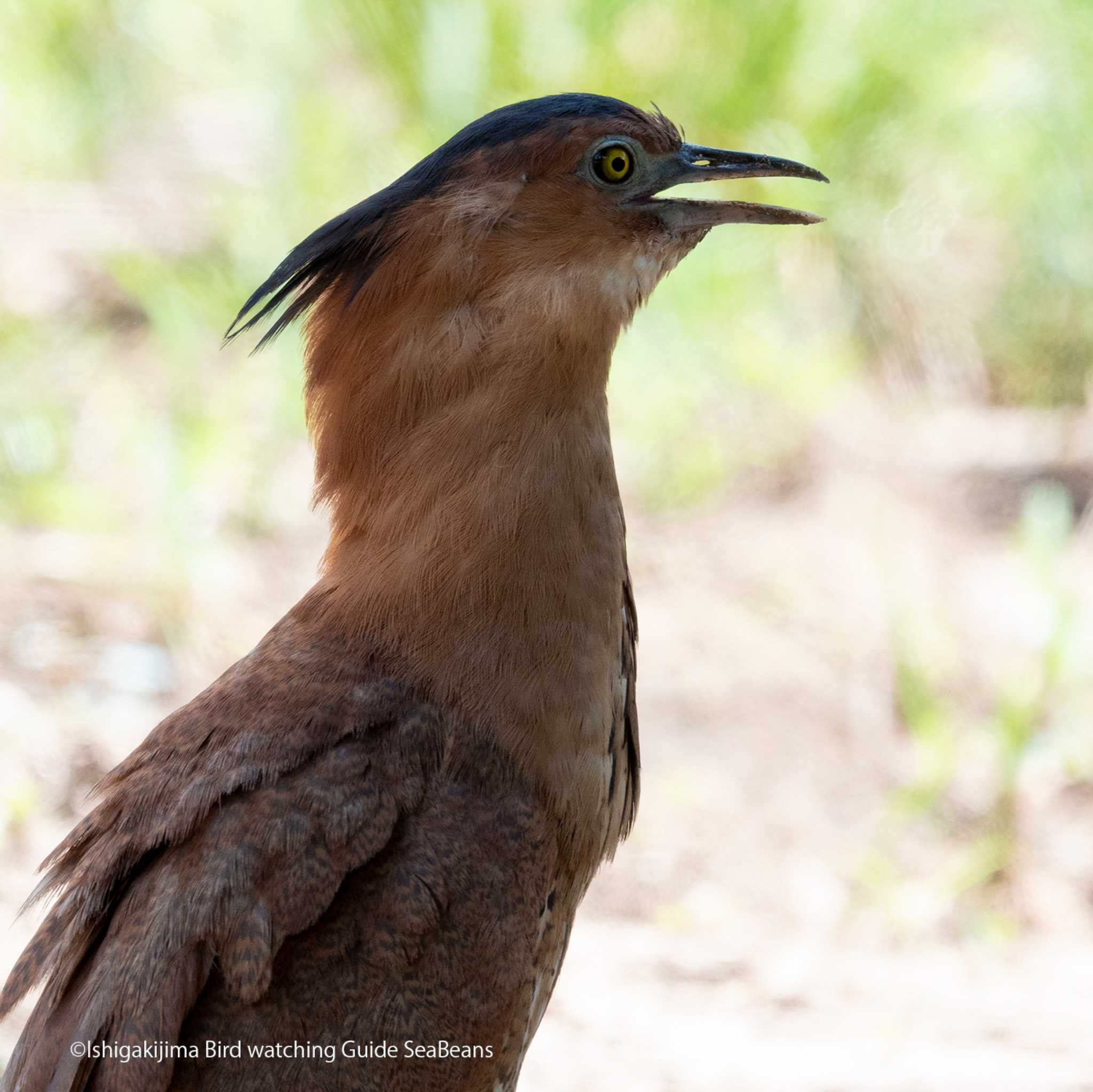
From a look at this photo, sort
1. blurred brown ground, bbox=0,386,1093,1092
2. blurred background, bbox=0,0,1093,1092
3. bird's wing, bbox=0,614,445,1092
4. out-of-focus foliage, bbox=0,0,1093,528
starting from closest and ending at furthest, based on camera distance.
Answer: bird's wing, bbox=0,614,445,1092 → blurred brown ground, bbox=0,386,1093,1092 → blurred background, bbox=0,0,1093,1092 → out-of-focus foliage, bbox=0,0,1093,528

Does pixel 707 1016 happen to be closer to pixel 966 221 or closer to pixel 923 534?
pixel 923 534

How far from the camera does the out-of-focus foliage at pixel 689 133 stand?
617 centimetres

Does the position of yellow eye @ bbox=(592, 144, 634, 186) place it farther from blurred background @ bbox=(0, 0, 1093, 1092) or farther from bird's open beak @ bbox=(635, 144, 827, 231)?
blurred background @ bbox=(0, 0, 1093, 1092)

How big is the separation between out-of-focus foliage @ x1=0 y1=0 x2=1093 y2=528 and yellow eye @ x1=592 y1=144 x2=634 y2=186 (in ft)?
12.4

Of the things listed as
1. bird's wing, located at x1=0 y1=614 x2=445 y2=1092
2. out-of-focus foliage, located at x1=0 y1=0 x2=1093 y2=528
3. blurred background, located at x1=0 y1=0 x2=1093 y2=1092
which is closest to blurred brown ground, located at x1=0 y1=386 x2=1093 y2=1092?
blurred background, located at x1=0 y1=0 x2=1093 y2=1092

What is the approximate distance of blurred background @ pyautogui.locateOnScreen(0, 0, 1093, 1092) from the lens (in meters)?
4.42

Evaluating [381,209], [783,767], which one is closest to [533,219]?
[381,209]

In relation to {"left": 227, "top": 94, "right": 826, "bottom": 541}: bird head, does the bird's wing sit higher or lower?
lower

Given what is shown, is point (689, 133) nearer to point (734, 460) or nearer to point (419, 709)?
point (734, 460)

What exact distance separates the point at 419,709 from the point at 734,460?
4.59m

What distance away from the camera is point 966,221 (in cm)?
693

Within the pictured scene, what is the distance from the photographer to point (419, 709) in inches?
84.5

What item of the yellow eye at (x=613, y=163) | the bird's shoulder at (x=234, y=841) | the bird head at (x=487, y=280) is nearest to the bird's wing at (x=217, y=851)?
the bird's shoulder at (x=234, y=841)

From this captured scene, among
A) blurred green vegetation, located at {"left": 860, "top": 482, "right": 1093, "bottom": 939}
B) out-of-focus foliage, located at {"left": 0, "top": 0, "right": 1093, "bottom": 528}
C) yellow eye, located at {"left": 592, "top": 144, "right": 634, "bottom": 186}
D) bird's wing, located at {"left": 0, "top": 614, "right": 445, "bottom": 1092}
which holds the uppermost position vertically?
out-of-focus foliage, located at {"left": 0, "top": 0, "right": 1093, "bottom": 528}
